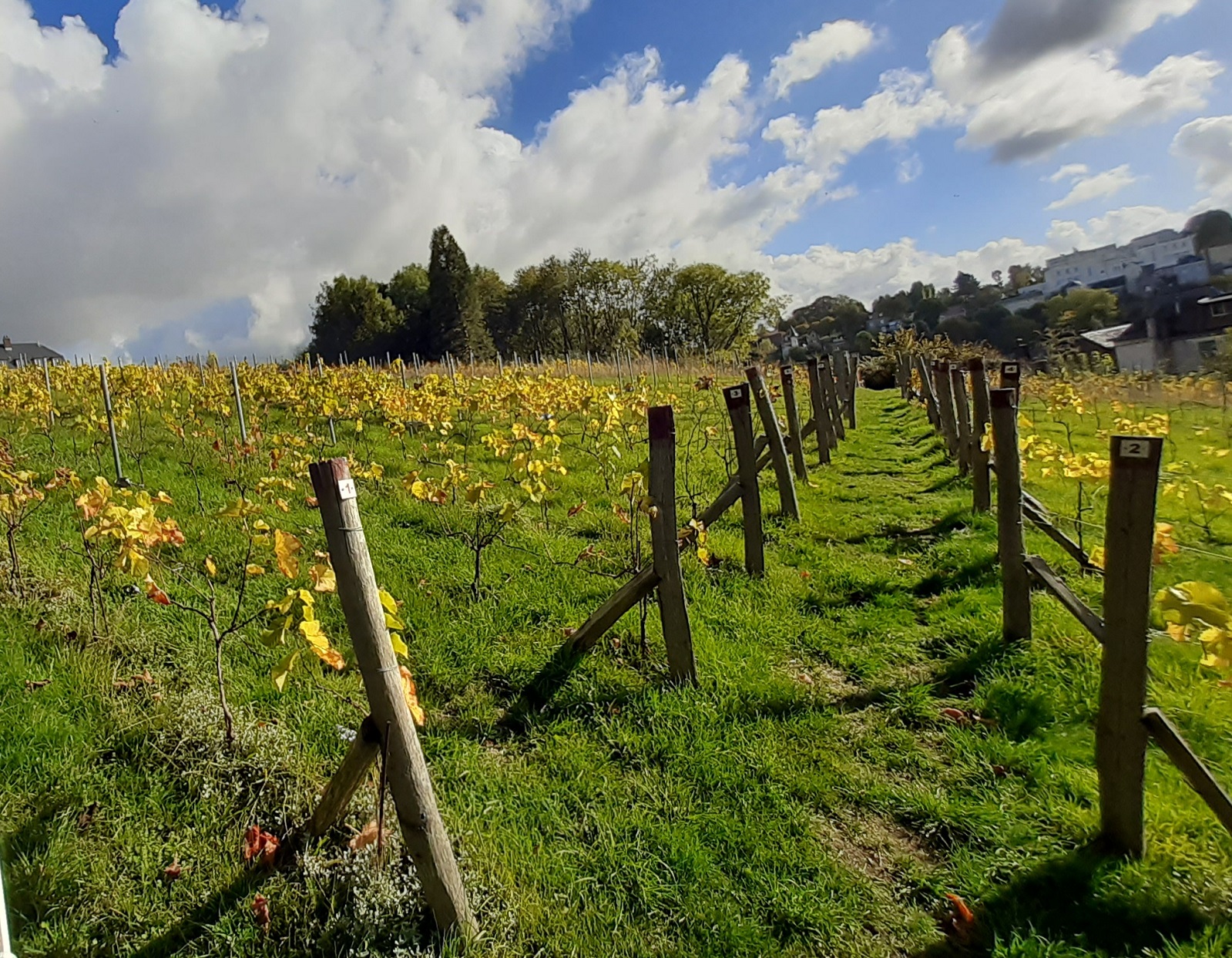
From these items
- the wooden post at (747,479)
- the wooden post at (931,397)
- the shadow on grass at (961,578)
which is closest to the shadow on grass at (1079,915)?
the shadow on grass at (961,578)

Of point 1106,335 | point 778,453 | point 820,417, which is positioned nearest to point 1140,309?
point 1106,335

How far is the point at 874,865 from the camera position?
8.60 feet

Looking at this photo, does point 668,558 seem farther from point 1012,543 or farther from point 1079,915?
point 1079,915

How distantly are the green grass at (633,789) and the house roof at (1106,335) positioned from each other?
717 inches

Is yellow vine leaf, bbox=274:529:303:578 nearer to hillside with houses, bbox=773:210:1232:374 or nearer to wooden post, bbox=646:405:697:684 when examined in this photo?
wooden post, bbox=646:405:697:684

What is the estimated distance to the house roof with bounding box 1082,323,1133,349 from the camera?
758 inches

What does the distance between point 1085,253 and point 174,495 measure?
165 ft

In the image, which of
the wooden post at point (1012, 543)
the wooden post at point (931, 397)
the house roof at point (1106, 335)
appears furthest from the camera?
the house roof at point (1106, 335)

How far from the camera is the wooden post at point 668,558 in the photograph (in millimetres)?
3756

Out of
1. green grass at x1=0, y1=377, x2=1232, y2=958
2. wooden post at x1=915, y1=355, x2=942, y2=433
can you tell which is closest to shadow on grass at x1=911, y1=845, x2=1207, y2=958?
green grass at x1=0, y1=377, x2=1232, y2=958

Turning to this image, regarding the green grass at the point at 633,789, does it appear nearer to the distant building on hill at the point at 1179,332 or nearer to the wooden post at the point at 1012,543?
the wooden post at the point at 1012,543

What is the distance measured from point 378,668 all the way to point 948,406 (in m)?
9.89

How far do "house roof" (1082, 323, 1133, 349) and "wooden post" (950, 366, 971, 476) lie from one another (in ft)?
46.0

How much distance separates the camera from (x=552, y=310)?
56031 millimetres
